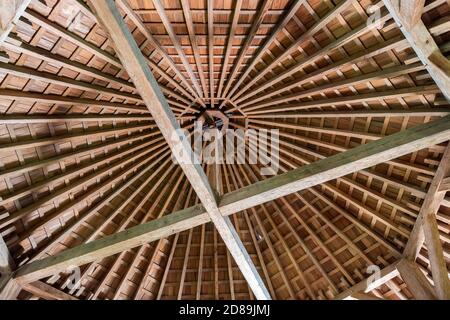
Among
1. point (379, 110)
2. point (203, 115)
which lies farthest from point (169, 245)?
point (379, 110)

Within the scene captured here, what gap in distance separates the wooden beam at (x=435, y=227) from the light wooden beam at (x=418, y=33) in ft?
7.15

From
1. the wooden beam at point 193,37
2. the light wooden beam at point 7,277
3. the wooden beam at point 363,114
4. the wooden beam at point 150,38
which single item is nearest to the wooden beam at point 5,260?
the light wooden beam at point 7,277

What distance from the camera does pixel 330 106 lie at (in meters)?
8.55

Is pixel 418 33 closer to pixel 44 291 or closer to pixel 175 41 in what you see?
pixel 175 41

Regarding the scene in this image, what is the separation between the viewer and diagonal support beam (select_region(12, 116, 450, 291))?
19.0 ft

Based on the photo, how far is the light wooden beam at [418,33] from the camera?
5.28 metres

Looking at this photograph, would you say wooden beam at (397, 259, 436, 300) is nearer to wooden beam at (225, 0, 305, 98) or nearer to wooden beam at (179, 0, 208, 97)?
wooden beam at (225, 0, 305, 98)

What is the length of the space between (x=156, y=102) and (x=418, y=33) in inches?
147

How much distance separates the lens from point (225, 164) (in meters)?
10.9

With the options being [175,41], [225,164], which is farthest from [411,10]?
[225,164]

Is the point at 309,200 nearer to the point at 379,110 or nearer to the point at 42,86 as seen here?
the point at 379,110

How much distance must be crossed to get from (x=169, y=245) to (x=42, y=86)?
5.61 metres

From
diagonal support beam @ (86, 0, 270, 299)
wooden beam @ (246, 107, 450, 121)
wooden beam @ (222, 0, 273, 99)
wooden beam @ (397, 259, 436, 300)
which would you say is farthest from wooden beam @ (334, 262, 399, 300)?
wooden beam @ (222, 0, 273, 99)

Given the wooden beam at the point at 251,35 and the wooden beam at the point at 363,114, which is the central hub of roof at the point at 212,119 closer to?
the wooden beam at the point at 363,114
